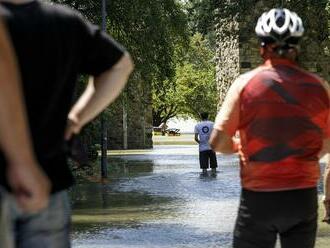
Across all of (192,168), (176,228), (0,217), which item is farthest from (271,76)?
(192,168)

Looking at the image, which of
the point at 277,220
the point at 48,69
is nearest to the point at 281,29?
the point at 277,220

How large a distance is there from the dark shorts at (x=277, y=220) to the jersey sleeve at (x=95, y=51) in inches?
42.4

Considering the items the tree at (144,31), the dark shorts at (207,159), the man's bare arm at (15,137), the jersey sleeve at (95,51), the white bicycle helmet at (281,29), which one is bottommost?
the dark shorts at (207,159)

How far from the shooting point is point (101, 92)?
10.2ft

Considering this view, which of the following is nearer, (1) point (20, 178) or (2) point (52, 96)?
(1) point (20, 178)

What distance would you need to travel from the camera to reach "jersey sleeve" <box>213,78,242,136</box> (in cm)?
392

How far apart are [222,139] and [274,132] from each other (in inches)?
11.1

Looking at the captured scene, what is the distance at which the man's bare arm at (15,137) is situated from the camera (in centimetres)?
239

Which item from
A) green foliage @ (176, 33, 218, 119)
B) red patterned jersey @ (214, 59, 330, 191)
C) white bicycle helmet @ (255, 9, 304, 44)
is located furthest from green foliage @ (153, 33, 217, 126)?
red patterned jersey @ (214, 59, 330, 191)

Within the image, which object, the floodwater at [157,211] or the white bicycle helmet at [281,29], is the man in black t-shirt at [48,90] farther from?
the floodwater at [157,211]

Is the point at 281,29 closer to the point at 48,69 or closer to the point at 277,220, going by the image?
the point at 277,220

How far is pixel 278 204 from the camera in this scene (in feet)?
12.4

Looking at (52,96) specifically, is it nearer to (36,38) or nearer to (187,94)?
(36,38)

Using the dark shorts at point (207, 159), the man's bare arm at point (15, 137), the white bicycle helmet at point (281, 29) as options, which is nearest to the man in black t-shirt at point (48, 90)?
the man's bare arm at point (15, 137)
